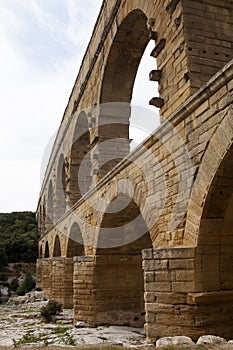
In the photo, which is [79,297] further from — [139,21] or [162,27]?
[139,21]

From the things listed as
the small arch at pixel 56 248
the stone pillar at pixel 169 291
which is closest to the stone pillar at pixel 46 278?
the small arch at pixel 56 248

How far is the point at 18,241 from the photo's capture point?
36594mm

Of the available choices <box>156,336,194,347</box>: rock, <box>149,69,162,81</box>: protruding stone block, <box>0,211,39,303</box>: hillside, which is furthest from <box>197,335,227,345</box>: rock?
<box>0,211,39,303</box>: hillside

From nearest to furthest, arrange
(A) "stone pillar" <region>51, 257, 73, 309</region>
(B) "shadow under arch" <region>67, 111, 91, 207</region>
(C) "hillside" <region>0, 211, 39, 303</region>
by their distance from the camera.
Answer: (A) "stone pillar" <region>51, 257, 73, 309</region> → (B) "shadow under arch" <region>67, 111, 91, 207</region> → (C) "hillside" <region>0, 211, 39, 303</region>

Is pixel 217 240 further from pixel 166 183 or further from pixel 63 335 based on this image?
pixel 63 335

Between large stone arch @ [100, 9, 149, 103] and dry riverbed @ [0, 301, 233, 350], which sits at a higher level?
large stone arch @ [100, 9, 149, 103]

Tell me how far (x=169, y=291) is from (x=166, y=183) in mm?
1514

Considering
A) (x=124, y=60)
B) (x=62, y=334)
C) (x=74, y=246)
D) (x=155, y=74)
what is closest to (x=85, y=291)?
(x=62, y=334)

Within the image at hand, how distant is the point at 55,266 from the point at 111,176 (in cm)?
746

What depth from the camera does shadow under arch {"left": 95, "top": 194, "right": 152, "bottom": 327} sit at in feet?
28.5

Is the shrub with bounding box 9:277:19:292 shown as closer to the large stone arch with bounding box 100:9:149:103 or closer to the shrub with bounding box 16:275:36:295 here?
the shrub with bounding box 16:275:36:295

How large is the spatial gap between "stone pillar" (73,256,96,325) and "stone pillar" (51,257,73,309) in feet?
11.6

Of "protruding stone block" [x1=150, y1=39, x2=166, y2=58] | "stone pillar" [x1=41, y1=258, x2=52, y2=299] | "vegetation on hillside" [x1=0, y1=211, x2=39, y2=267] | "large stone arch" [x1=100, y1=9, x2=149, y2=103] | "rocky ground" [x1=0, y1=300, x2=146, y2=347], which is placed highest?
"large stone arch" [x1=100, y1=9, x2=149, y2=103]

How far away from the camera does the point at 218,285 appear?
15.1 feet
